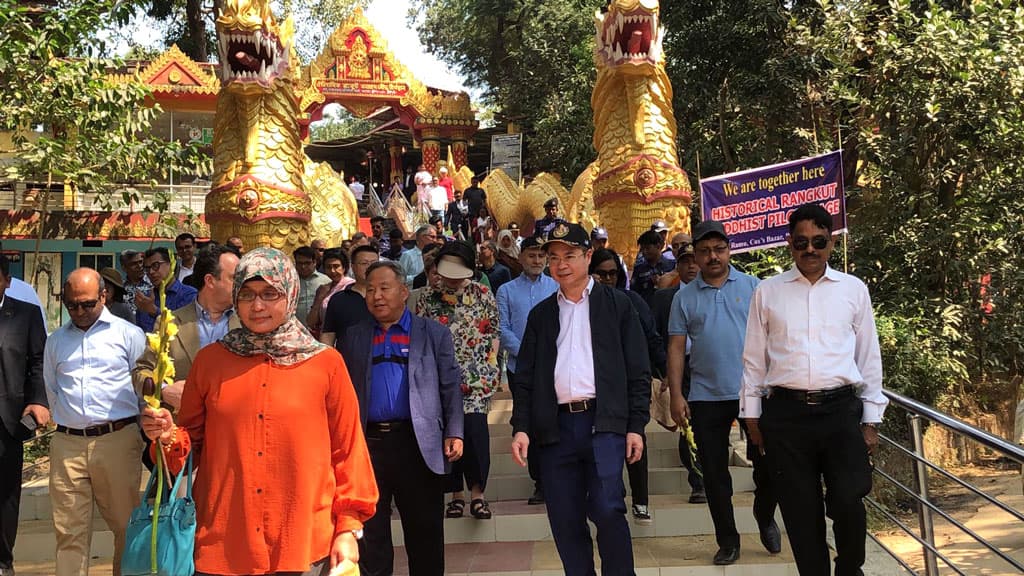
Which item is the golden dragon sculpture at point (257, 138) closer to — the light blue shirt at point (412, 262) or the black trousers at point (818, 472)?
the light blue shirt at point (412, 262)

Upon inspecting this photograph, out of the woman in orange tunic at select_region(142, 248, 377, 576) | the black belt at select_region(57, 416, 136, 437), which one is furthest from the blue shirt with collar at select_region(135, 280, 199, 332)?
the woman in orange tunic at select_region(142, 248, 377, 576)

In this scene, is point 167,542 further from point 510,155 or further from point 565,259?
point 510,155

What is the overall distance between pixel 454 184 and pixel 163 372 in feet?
64.8

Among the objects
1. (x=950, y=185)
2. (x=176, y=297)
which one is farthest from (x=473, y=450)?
(x=950, y=185)

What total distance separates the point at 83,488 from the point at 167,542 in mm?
1939

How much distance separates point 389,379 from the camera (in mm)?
4102

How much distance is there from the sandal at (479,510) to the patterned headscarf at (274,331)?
3037mm

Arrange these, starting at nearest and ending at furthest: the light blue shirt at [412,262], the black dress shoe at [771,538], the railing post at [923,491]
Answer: the railing post at [923,491] → the black dress shoe at [771,538] → the light blue shirt at [412,262]

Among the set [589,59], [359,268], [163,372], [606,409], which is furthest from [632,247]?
[589,59]

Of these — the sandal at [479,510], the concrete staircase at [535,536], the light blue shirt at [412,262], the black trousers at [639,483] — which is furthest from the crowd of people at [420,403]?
the light blue shirt at [412,262]

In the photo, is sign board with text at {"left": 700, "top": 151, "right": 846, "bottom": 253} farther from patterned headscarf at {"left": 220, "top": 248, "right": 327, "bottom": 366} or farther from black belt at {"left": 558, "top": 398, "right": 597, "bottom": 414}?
patterned headscarf at {"left": 220, "top": 248, "right": 327, "bottom": 366}

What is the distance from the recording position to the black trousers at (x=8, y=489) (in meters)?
4.98

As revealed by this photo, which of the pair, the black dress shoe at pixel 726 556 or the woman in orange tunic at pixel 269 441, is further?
the black dress shoe at pixel 726 556

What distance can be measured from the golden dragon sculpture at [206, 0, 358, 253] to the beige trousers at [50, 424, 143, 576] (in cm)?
592
